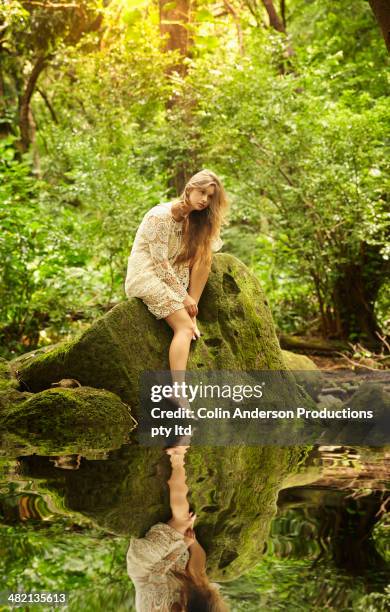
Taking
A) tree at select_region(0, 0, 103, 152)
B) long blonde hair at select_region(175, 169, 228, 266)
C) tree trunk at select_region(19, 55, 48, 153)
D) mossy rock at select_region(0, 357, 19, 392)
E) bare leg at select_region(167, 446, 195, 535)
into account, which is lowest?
bare leg at select_region(167, 446, 195, 535)

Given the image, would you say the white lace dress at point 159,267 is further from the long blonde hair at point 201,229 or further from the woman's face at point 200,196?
the woman's face at point 200,196

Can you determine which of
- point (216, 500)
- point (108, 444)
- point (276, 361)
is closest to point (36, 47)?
point (276, 361)

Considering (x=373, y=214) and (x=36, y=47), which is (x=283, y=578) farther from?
(x=36, y=47)

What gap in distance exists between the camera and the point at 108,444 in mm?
4883

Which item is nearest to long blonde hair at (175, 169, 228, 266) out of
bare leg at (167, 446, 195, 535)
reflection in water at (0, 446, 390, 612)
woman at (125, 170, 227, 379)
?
woman at (125, 170, 227, 379)

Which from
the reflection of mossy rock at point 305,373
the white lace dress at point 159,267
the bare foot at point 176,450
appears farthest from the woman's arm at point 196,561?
the reflection of mossy rock at point 305,373

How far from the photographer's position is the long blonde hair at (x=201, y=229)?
6.34 meters

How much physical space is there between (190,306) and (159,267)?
0.42m

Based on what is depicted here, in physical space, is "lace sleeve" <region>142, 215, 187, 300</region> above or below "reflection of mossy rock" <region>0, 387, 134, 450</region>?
above

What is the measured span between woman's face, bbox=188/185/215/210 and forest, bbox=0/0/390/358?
349cm

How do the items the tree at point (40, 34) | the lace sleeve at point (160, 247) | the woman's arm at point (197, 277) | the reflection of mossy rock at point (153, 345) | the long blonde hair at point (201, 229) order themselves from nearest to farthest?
the reflection of mossy rock at point (153, 345), the lace sleeve at point (160, 247), the long blonde hair at point (201, 229), the woman's arm at point (197, 277), the tree at point (40, 34)

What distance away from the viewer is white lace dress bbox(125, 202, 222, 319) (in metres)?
6.13

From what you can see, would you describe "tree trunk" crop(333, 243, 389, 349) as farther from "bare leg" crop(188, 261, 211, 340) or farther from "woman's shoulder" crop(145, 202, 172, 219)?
"woman's shoulder" crop(145, 202, 172, 219)

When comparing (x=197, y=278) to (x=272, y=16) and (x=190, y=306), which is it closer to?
(x=190, y=306)
